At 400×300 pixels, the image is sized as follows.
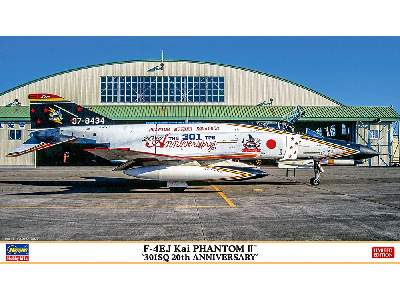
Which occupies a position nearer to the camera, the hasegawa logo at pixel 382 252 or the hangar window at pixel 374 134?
the hasegawa logo at pixel 382 252

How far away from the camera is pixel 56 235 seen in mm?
7066

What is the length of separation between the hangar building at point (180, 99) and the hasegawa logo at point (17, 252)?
76.9 feet

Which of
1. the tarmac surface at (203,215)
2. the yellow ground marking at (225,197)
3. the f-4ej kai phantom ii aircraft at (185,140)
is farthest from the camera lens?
the f-4ej kai phantom ii aircraft at (185,140)

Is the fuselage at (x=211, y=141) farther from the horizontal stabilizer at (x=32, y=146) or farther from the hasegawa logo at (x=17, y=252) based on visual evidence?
the hasegawa logo at (x=17, y=252)

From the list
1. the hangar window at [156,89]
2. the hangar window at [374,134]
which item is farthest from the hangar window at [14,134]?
the hangar window at [374,134]

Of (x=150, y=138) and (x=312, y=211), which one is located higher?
(x=150, y=138)

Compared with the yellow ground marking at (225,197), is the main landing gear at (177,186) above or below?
above

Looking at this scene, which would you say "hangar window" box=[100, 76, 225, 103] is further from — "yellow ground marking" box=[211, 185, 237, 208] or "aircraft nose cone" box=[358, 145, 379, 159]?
"yellow ground marking" box=[211, 185, 237, 208]

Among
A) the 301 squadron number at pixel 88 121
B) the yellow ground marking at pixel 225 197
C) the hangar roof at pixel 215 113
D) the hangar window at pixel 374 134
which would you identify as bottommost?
the yellow ground marking at pixel 225 197

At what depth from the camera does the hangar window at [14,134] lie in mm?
31330

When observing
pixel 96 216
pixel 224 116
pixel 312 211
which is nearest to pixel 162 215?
pixel 96 216

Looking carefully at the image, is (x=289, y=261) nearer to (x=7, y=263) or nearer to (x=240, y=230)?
(x=240, y=230)

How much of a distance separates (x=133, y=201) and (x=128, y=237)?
17.1ft

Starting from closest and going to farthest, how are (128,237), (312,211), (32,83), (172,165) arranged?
(128,237)
(312,211)
(172,165)
(32,83)
